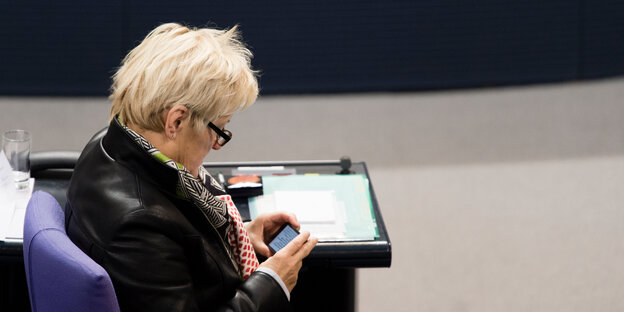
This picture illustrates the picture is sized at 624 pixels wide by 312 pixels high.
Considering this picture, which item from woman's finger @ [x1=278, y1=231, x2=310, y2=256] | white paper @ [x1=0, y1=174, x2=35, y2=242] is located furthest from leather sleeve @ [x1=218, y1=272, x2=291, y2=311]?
white paper @ [x1=0, y1=174, x2=35, y2=242]

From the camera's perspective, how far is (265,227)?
224cm

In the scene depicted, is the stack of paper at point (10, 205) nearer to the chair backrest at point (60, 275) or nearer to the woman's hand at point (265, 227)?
the chair backrest at point (60, 275)

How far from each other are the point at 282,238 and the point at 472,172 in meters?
2.40

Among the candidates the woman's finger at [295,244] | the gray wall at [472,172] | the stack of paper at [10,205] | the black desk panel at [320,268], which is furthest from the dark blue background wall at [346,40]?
the woman's finger at [295,244]

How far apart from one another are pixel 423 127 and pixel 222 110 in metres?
3.15

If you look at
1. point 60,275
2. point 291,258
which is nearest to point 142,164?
point 60,275

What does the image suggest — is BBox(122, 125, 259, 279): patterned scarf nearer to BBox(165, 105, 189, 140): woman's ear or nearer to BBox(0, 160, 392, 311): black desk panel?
BBox(165, 105, 189, 140): woman's ear

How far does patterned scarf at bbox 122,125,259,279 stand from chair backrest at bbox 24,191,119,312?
25 centimetres

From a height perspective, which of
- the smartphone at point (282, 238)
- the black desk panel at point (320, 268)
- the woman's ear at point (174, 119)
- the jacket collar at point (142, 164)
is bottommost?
the black desk panel at point (320, 268)

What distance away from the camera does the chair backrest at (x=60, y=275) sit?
157 centimetres

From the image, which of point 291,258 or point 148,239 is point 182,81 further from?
point 291,258

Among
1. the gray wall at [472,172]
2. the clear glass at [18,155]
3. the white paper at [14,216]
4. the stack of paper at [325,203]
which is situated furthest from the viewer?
the gray wall at [472,172]

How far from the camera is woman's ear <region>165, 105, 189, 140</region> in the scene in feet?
5.90

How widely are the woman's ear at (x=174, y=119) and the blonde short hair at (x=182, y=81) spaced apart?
0.01 meters
